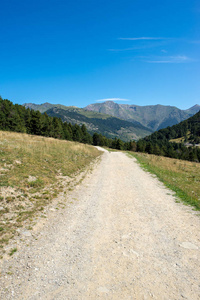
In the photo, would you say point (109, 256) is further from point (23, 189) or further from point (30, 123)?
point (30, 123)

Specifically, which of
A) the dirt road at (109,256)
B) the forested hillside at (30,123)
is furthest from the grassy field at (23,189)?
the forested hillside at (30,123)

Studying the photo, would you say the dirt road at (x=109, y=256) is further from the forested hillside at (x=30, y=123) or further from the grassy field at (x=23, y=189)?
the forested hillside at (x=30, y=123)

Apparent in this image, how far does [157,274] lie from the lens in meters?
4.46

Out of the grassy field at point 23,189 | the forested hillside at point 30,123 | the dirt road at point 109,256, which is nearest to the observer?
the dirt road at point 109,256

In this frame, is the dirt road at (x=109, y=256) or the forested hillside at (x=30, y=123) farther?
the forested hillside at (x=30, y=123)

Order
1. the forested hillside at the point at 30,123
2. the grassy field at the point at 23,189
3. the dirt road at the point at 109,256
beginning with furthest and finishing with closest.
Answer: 1. the forested hillside at the point at 30,123
2. the grassy field at the point at 23,189
3. the dirt road at the point at 109,256

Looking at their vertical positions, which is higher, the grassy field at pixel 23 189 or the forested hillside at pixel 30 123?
the forested hillside at pixel 30 123

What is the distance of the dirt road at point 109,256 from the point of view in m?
3.98

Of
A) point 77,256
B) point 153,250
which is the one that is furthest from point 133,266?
point 77,256

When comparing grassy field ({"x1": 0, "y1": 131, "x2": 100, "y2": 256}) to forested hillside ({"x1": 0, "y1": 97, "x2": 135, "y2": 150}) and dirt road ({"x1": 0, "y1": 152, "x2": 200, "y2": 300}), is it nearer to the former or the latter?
dirt road ({"x1": 0, "y1": 152, "x2": 200, "y2": 300})

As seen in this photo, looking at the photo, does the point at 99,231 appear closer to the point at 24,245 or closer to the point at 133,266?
the point at 133,266

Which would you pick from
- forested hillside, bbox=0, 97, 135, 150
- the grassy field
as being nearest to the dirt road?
the grassy field

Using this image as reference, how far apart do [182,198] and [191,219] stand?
10.2 feet

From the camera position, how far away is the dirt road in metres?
3.98
